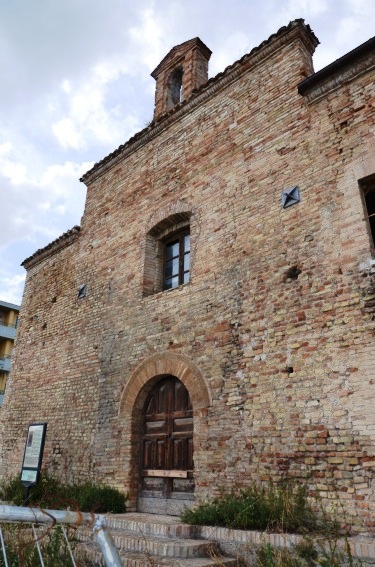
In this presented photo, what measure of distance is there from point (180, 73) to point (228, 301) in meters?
6.90

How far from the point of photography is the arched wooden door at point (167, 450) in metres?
6.73

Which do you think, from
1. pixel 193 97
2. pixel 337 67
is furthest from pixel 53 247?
pixel 337 67

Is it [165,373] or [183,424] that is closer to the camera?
[183,424]

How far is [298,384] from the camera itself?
18.4 ft

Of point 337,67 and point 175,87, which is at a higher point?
point 175,87

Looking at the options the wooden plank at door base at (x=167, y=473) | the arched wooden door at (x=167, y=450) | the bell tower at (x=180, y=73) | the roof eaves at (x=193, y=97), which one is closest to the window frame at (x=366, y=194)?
the roof eaves at (x=193, y=97)

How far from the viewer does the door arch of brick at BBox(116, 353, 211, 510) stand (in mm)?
6641

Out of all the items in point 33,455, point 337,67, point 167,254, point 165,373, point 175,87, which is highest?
point 175,87

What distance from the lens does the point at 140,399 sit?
25.2ft

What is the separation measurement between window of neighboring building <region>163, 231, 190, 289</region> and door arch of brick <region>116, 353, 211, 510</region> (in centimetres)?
158

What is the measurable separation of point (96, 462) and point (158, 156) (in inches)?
251

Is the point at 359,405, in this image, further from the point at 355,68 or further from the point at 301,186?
the point at 355,68

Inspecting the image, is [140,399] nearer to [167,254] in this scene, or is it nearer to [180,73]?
[167,254]

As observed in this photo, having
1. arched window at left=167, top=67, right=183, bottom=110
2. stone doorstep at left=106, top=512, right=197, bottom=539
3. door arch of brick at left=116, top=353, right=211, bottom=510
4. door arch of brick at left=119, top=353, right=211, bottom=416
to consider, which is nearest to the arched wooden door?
door arch of brick at left=116, top=353, right=211, bottom=510
